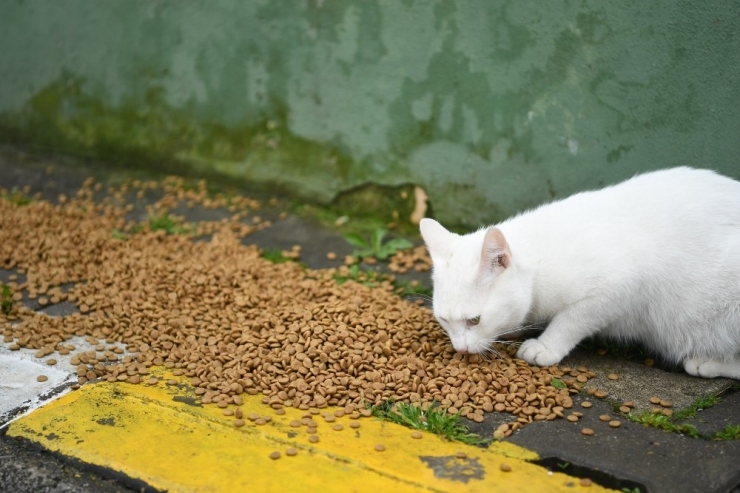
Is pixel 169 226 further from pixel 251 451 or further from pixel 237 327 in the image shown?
pixel 251 451

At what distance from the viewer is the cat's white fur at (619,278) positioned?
3.91m

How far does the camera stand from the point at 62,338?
4336 millimetres

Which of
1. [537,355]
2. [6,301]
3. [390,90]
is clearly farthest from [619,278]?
[6,301]

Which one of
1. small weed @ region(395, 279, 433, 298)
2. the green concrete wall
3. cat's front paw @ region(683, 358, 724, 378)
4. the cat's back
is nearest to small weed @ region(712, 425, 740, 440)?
cat's front paw @ region(683, 358, 724, 378)

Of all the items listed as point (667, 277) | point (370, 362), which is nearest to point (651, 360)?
point (667, 277)

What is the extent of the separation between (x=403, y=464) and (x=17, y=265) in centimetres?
319

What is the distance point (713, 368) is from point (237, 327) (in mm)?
2343

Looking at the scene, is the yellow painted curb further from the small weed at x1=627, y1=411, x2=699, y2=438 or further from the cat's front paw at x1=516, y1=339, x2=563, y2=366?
the cat's front paw at x1=516, y1=339, x2=563, y2=366

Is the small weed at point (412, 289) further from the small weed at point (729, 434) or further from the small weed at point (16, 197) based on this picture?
the small weed at point (16, 197)

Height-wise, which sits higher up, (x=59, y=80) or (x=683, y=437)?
(x=59, y=80)

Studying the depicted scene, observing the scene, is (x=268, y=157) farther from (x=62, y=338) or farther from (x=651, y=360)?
(x=651, y=360)

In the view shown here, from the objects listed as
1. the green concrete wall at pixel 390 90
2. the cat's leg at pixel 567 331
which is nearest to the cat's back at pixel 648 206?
the cat's leg at pixel 567 331

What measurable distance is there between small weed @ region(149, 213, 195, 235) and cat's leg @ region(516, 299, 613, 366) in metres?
2.69

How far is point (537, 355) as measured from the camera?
4066 mm
